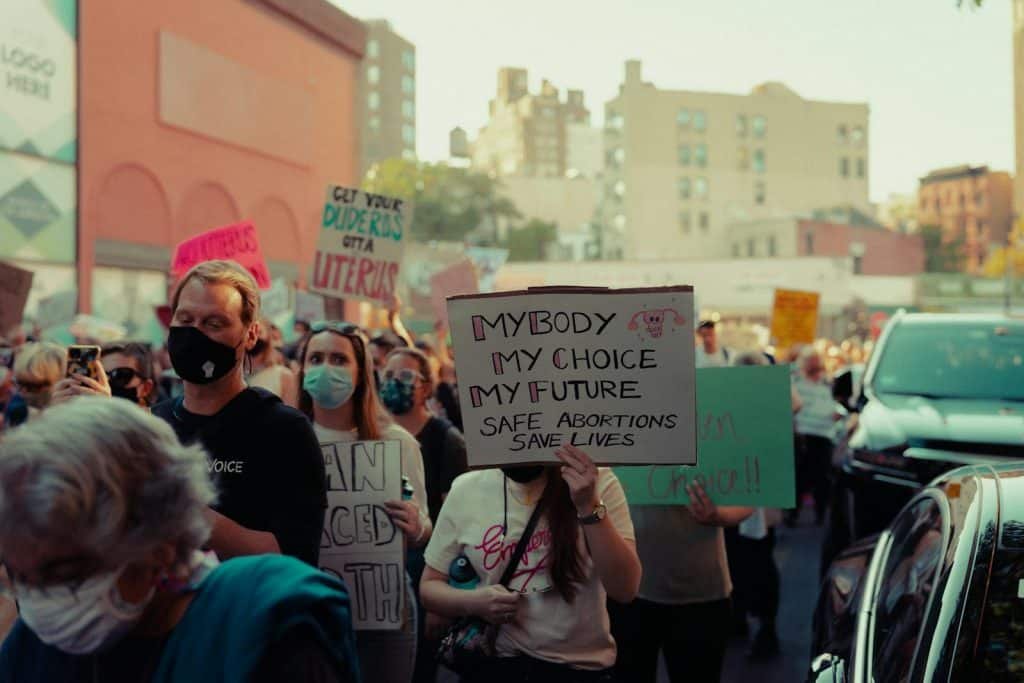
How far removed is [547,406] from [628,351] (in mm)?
285

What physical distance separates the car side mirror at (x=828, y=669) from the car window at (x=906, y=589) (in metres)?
0.12

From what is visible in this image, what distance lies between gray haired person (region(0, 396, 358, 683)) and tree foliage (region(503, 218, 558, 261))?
9211 cm

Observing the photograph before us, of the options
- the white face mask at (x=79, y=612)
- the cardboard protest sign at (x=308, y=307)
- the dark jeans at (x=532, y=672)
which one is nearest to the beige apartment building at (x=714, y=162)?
the cardboard protest sign at (x=308, y=307)

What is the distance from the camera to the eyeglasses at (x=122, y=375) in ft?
16.1

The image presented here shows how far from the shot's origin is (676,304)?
3.76 meters

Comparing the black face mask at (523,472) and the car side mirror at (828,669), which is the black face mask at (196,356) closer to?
the black face mask at (523,472)

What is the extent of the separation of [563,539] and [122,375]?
202 cm

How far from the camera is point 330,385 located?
16.6ft

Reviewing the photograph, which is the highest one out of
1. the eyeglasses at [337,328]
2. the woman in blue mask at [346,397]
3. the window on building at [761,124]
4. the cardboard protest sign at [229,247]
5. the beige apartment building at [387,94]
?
the beige apartment building at [387,94]

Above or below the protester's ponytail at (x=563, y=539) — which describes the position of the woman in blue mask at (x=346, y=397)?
above

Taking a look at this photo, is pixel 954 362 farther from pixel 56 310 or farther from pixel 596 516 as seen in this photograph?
pixel 56 310

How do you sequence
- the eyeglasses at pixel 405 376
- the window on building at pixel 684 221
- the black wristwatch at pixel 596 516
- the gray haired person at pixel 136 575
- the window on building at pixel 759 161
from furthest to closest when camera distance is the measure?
the window on building at pixel 759 161 < the window on building at pixel 684 221 < the eyeglasses at pixel 405 376 < the black wristwatch at pixel 596 516 < the gray haired person at pixel 136 575

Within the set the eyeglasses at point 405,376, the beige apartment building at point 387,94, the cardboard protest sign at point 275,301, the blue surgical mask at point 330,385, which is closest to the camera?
the blue surgical mask at point 330,385

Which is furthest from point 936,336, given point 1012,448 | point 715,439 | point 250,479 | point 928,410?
point 250,479
